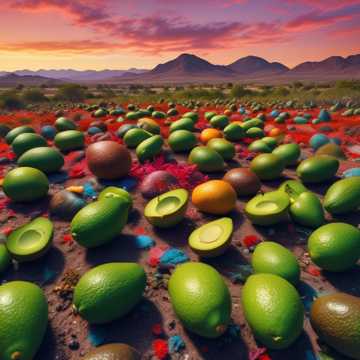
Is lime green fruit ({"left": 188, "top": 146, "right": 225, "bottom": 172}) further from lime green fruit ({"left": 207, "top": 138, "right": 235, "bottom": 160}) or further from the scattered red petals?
the scattered red petals

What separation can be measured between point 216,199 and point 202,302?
2444 millimetres

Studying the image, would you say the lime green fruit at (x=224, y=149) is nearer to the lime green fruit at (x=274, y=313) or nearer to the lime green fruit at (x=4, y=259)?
the lime green fruit at (x=274, y=313)

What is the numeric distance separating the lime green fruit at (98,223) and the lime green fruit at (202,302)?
150 centimetres

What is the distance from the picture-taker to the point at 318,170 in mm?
6484

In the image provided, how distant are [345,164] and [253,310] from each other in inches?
254

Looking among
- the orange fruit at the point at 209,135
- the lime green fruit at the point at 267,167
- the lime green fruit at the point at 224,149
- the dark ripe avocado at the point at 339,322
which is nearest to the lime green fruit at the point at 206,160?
the lime green fruit at the point at 224,149

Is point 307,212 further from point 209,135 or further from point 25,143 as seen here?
point 25,143

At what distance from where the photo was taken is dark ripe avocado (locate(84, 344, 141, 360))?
2785 millimetres

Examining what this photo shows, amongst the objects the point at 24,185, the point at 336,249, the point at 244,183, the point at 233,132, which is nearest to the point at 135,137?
the point at 233,132

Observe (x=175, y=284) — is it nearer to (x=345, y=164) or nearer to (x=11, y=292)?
(x=11, y=292)

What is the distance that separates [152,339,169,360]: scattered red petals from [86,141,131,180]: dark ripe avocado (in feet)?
13.2

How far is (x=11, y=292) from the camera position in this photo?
3307mm

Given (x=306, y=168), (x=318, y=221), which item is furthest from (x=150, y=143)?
(x=318, y=221)

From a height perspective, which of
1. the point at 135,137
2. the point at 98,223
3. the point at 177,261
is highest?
the point at 135,137
